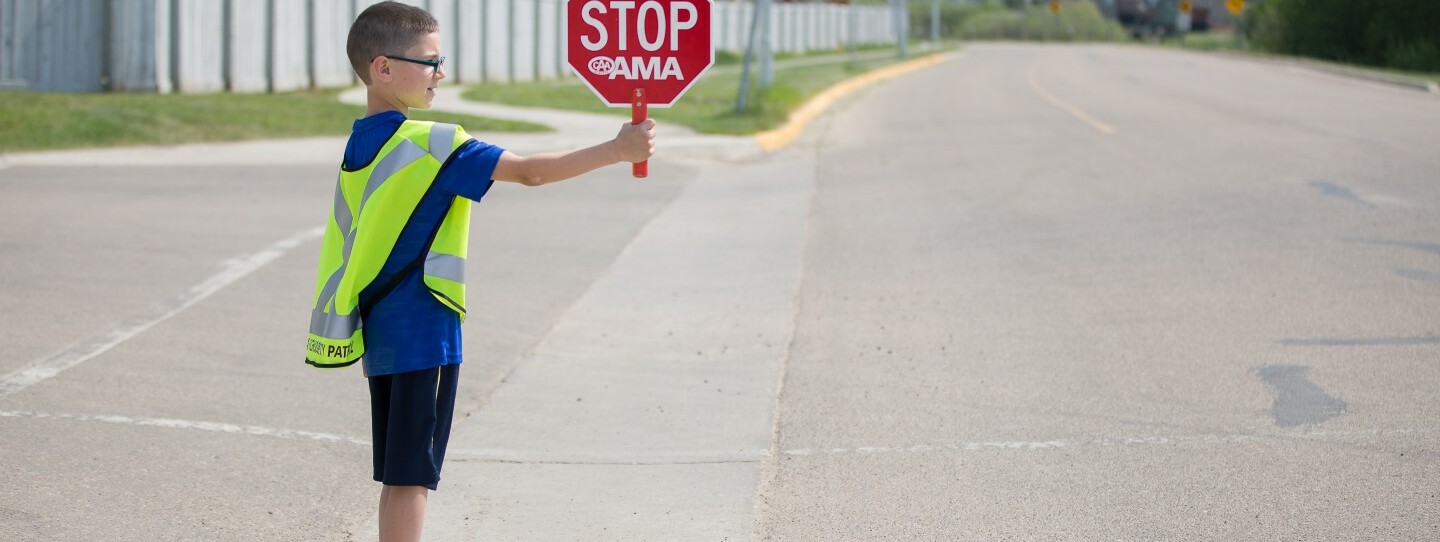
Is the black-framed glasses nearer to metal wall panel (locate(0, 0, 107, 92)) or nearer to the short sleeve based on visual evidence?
the short sleeve

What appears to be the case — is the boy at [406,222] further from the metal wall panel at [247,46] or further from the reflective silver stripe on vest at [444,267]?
the metal wall panel at [247,46]

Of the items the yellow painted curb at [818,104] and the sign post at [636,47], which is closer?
the sign post at [636,47]

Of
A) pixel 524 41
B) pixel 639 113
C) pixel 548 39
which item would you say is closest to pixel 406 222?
pixel 639 113

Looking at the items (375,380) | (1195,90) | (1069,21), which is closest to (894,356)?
(375,380)

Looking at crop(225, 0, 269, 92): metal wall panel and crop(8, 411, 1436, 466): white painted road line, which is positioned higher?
crop(225, 0, 269, 92): metal wall panel

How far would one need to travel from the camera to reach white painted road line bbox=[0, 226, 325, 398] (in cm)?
630

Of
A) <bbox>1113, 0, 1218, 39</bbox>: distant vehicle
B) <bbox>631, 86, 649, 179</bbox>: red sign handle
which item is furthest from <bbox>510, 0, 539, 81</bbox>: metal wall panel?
<bbox>1113, 0, 1218, 39</bbox>: distant vehicle

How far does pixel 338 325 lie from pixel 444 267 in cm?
29

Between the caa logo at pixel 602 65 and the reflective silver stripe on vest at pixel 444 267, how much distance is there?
37.8 inches

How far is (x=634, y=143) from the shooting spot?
11.7 feet

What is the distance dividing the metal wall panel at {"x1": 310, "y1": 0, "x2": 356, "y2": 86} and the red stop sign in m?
20.8

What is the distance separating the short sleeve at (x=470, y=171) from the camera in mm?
3479

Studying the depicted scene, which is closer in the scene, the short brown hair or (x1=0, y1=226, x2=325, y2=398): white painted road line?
the short brown hair

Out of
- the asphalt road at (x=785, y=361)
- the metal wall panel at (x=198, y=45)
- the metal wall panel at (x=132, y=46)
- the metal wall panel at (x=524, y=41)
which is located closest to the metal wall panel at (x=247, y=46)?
the metal wall panel at (x=198, y=45)
